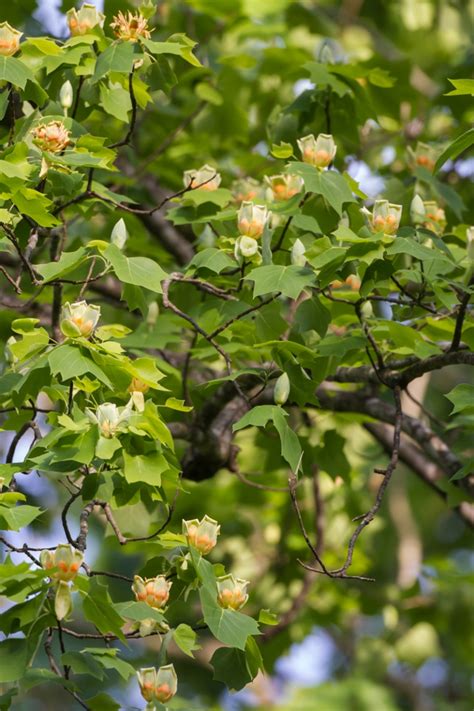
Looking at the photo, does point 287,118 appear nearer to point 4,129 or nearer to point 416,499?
point 4,129

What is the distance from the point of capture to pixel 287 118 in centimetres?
405

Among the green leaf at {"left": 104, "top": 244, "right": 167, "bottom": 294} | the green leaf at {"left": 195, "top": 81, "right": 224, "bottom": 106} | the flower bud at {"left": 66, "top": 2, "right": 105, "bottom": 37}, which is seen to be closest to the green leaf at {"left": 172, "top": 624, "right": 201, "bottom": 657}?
the green leaf at {"left": 104, "top": 244, "right": 167, "bottom": 294}

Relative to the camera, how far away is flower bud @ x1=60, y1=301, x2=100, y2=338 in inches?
103

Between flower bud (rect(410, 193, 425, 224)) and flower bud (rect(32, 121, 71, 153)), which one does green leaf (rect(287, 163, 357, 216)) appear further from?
flower bud (rect(32, 121, 71, 153))

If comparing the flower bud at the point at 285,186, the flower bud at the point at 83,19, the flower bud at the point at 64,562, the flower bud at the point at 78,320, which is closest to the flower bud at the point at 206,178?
the flower bud at the point at 285,186

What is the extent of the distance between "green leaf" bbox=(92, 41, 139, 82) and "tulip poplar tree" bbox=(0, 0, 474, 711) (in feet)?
0.04

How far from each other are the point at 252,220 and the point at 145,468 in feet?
2.63

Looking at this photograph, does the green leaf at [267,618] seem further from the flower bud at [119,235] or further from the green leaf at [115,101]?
the green leaf at [115,101]

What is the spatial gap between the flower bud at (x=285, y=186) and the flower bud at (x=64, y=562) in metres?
1.42

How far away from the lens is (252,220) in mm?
3043

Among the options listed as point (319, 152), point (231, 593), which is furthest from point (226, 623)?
point (319, 152)

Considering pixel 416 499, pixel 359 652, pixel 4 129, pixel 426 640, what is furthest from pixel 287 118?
pixel 416 499

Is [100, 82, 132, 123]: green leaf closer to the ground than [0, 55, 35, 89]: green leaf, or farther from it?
closer to the ground

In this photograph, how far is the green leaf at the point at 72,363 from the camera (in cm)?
251
